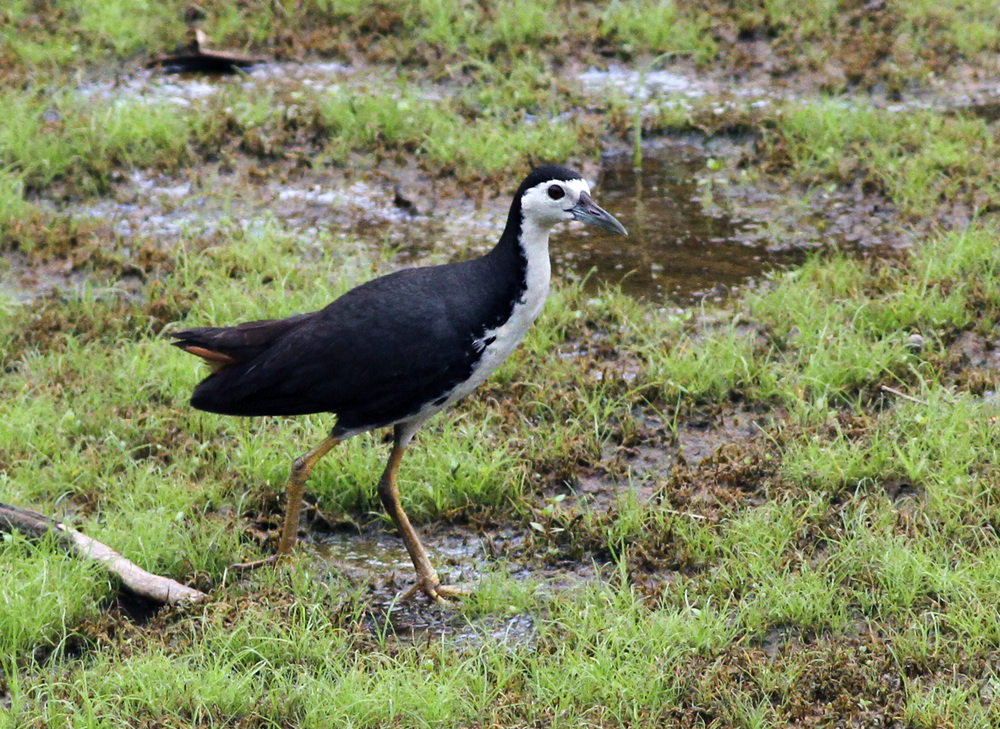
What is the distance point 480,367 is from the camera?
5.45 m

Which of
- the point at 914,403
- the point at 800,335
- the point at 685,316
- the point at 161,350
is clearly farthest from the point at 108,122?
the point at 914,403

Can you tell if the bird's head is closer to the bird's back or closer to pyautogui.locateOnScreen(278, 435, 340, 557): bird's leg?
the bird's back

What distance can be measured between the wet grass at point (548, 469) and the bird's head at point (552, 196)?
130cm

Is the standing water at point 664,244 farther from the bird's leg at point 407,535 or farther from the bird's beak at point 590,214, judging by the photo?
the bird's leg at point 407,535

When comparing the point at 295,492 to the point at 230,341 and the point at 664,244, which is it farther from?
the point at 664,244

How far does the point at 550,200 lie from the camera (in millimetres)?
5555

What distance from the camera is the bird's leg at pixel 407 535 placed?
5617mm

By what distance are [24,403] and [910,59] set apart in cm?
726

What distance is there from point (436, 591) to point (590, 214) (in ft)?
5.79

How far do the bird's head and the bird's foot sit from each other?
1605 mm

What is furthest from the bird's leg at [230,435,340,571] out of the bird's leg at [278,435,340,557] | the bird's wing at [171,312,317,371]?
the bird's wing at [171,312,317,371]

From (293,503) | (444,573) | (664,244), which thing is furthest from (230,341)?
(664,244)

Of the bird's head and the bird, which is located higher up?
the bird's head

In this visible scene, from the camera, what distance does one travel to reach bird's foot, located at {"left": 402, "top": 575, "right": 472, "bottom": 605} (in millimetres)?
5590
